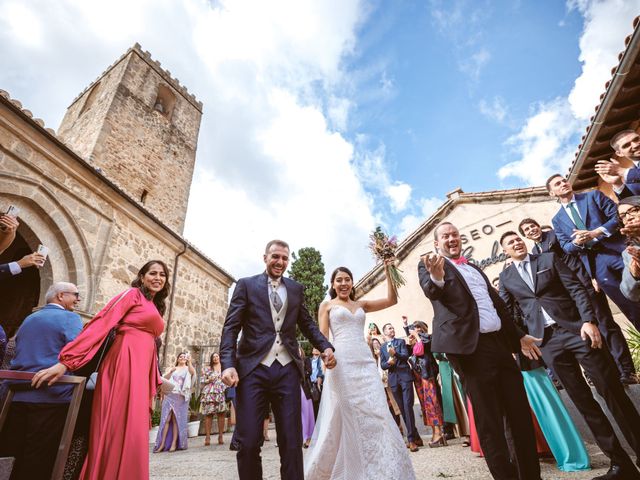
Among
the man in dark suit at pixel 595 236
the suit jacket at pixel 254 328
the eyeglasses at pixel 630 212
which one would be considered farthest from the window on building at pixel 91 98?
the eyeglasses at pixel 630 212

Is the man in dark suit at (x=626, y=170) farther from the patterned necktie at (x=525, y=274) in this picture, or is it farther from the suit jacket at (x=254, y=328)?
the suit jacket at (x=254, y=328)

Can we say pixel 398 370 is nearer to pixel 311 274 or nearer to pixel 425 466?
pixel 425 466

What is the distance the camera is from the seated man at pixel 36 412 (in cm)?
248

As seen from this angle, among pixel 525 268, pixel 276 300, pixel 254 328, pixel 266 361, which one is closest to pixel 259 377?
pixel 266 361

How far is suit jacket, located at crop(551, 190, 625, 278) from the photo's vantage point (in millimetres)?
3117

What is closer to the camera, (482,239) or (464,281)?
(464,281)

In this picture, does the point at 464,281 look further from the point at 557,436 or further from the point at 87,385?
the point at 87,385

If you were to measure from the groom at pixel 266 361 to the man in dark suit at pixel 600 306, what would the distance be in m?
2.68

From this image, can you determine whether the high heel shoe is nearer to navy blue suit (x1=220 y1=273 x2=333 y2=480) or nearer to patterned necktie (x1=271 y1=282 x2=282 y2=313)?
navy blue suit (x1=220 y1=273 x2=333 y2=480)

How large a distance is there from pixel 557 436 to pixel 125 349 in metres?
4.16

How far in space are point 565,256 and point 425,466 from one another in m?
2.82

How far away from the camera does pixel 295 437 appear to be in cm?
235

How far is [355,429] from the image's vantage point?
297 centimetres

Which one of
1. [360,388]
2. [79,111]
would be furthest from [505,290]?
[79,111]
